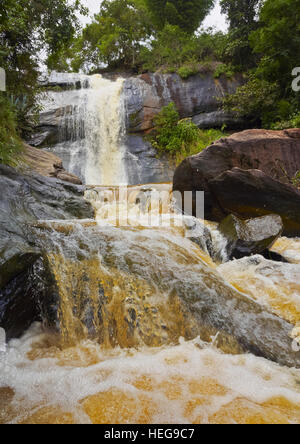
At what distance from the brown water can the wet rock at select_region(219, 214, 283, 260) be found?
90 cm

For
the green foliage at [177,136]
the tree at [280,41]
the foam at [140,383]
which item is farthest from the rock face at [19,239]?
the tree at [280,41]

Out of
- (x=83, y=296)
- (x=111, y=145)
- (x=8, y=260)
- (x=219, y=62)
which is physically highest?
(x=219, y=62)

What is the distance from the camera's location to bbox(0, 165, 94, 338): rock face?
1928mm

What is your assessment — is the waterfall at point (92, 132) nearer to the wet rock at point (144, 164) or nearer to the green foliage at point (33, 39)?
the wet rock at point (144, 164)

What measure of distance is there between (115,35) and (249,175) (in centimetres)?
1628

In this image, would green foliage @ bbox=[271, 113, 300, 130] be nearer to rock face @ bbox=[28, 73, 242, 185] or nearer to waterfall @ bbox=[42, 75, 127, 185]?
rock face @ bbox=[28, 73, 242, 185]

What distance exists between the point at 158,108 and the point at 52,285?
12179mm

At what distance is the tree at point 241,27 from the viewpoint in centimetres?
1273

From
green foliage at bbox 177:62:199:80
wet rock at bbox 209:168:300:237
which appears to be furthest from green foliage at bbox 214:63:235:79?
wet rock at bbox 209:168:300:237

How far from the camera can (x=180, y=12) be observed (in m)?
16.9

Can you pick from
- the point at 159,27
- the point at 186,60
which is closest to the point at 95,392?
the point at 186,60
